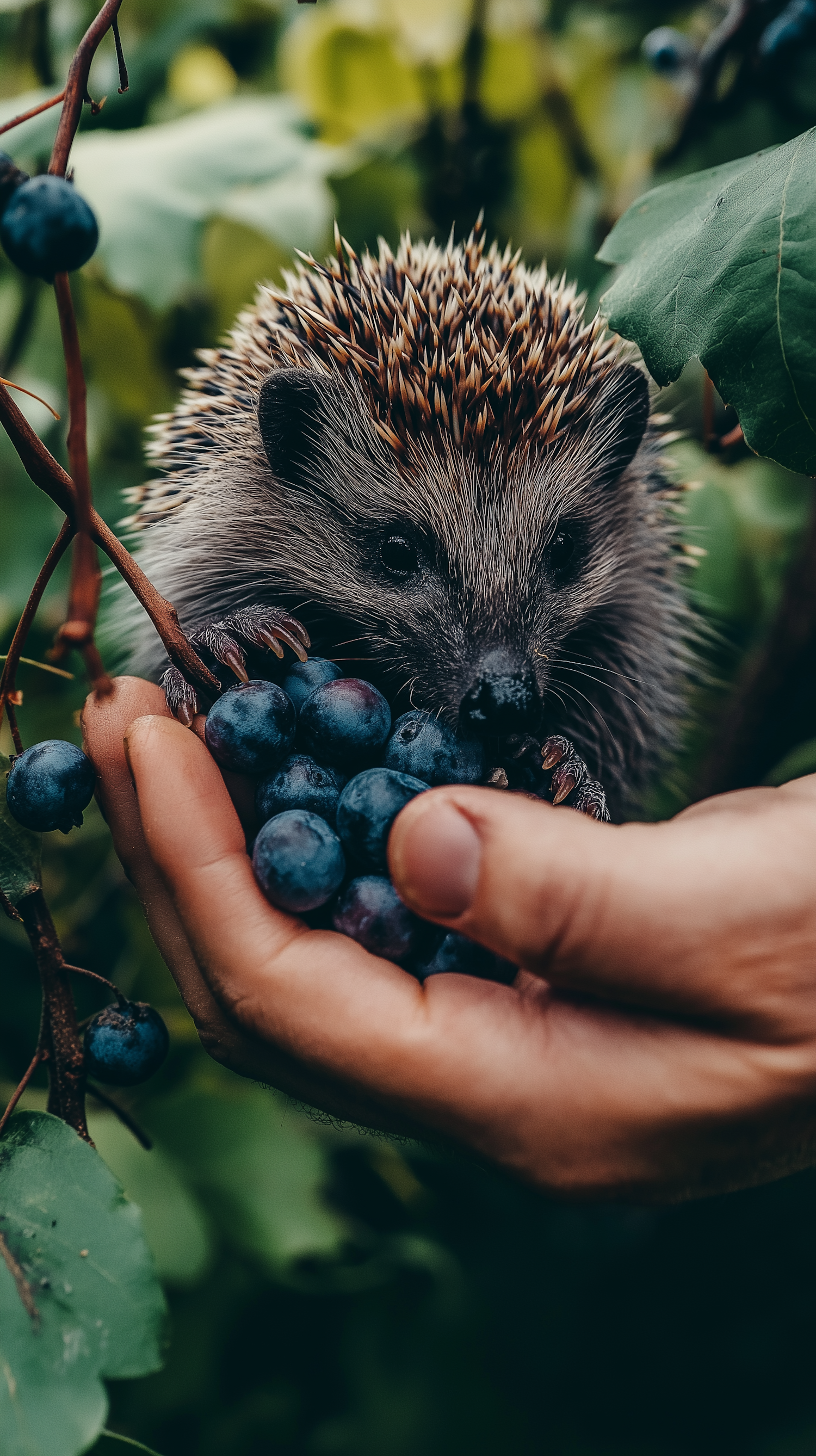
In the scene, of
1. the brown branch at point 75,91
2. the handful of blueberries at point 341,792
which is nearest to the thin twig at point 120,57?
the brown branch at point 75,91

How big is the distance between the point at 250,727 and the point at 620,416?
120 centimetres

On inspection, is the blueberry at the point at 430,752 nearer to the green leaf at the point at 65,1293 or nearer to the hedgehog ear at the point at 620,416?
the green leaf at the point at 65,1293

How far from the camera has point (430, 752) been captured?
161 centimetres

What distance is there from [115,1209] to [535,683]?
42.1 inches

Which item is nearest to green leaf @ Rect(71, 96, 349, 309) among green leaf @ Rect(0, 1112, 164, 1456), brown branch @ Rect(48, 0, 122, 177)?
brown branch @ Rect(48, 0, 122, 177)

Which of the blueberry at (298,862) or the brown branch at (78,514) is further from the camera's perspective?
the blueberry at (298,862)

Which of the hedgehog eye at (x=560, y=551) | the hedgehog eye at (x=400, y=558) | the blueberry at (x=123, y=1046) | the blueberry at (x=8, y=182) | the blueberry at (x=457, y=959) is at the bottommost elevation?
the blueberry at (x=123, y=1046)

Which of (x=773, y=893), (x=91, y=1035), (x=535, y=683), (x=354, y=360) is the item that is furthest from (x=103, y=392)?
(x=773, y=893)

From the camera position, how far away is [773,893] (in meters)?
1.27

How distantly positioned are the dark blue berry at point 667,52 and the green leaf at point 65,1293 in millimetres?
2966

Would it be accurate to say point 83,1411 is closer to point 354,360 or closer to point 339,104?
point 354,360

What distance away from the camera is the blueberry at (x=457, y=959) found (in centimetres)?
151

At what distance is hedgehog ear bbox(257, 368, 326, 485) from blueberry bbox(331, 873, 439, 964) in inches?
42.7

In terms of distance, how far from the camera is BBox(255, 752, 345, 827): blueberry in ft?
5.08
